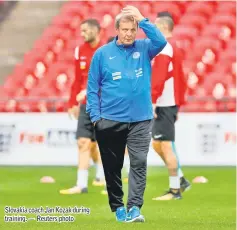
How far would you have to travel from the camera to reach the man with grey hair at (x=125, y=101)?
9.01 m

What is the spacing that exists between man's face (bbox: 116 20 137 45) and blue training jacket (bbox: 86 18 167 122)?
10 centimetres

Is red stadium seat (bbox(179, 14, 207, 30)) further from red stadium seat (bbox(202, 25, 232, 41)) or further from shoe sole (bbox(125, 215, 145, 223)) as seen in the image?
shoe sole (bbox(125, 215, 145, 223))

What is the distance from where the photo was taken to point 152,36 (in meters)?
8.98

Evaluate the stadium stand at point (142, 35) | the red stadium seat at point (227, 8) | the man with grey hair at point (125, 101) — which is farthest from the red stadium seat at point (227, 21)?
the man with grey hair at point (125, 101)

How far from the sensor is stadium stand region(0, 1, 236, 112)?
1919 cm

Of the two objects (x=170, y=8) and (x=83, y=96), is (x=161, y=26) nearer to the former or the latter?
(x=83, y=96)

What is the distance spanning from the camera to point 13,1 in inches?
1031


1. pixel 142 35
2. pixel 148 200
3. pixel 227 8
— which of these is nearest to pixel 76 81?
pixel 148 200

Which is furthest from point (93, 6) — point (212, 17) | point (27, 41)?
point (212, 17)

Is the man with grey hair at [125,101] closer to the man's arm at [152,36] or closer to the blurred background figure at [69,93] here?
the man's arm at [152,36]

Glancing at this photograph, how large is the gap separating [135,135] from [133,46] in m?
0.79

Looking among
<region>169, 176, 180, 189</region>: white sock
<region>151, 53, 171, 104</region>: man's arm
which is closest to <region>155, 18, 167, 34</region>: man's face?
<region>151, 53, 171, 104</region>: man's arm

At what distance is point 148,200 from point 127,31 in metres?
3.17

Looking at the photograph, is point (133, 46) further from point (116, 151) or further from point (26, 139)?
point (26, 139)
